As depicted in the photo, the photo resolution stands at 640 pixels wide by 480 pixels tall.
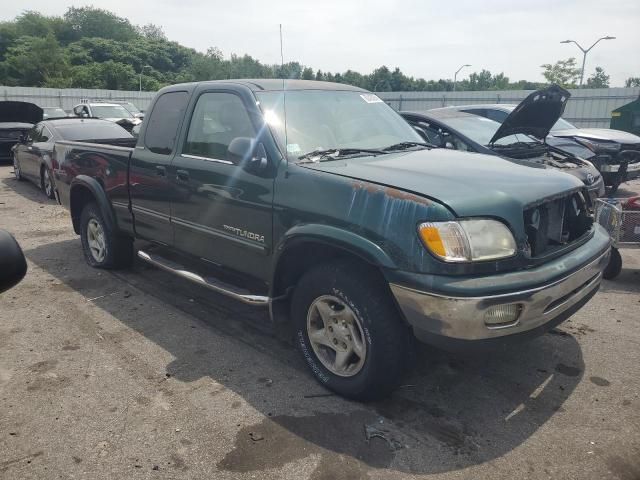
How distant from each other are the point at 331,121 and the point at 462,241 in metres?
1.68

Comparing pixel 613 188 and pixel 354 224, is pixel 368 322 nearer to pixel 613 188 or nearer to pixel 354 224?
pixel 354 224

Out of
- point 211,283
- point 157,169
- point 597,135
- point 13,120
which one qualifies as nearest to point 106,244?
point 157,169

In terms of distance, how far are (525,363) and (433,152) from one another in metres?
1.67

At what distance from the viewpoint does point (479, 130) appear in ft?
24.1

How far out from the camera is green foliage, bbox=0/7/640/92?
5944 cm

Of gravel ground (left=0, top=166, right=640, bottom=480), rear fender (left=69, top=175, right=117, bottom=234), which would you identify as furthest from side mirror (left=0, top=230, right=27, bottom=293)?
rear fender (left=69, top=175, right=117, bottom=234)

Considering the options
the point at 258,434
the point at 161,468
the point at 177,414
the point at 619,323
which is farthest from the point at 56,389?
the point at 619,323

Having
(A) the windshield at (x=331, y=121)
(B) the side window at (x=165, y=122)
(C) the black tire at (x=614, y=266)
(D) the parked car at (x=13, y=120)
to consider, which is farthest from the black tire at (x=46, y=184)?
(C) the black tire at (x=614, y=266)

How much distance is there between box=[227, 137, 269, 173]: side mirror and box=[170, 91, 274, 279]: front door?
6cm

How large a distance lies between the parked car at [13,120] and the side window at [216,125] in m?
10.4

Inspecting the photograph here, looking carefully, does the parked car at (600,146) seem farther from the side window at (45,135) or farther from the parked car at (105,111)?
the parked car at (105,111)

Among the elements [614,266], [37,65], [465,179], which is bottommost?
[614,266]

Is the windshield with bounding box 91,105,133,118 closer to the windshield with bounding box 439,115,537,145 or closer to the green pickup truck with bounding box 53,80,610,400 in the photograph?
the windshield with bounding box 439,115,537,145

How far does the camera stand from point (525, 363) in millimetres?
3658
